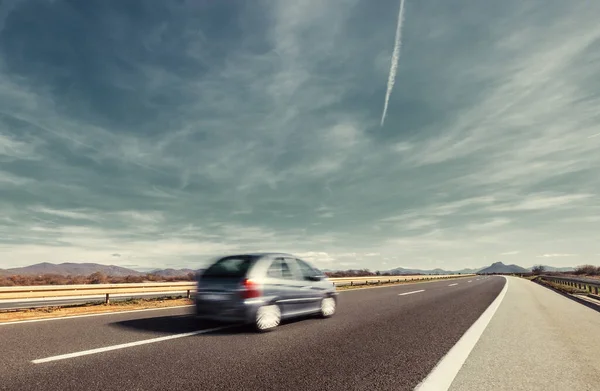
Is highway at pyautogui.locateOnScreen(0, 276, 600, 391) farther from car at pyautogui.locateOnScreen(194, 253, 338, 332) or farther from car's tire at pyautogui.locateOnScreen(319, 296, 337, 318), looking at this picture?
car's tire at pyautogui.locateOnScreen(319, 296, 337, 318)

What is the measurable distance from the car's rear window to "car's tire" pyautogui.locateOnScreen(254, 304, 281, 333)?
2.57ft

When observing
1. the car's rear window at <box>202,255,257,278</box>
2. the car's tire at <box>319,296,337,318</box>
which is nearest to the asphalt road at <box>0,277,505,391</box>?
the car's tire at <box>319,296,337,318</box>

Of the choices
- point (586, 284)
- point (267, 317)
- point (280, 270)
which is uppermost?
point (280, 270)

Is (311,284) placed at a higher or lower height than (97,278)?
lower

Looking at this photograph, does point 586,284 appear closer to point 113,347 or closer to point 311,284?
point 311,284

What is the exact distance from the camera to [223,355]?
534 centimetres

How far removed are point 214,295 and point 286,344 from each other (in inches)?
79.4

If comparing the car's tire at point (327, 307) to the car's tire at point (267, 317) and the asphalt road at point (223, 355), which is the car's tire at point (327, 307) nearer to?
the asphalt road at point (223, 355)

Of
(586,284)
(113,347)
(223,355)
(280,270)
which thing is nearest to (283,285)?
(280,270)

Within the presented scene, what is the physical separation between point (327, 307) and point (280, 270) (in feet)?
6.94

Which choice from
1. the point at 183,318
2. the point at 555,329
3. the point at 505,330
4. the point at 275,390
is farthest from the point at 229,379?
the point at 555,329

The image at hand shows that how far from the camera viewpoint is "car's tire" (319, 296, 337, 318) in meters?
9.34

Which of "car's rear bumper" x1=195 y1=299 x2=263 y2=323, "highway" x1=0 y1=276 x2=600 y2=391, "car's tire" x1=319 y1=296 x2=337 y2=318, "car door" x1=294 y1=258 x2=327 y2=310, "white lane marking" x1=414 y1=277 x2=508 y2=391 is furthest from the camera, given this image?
"car's tire" x1=319 y1=296 x2=337 y2=318

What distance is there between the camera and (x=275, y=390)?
150 inches
